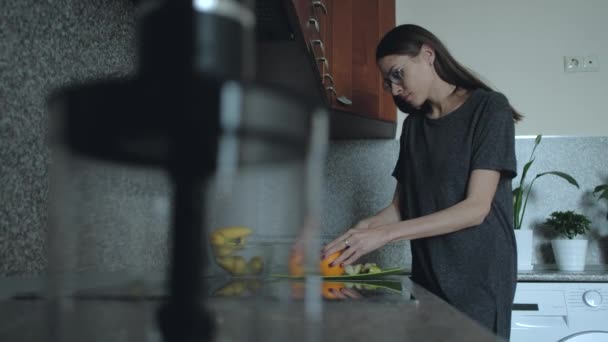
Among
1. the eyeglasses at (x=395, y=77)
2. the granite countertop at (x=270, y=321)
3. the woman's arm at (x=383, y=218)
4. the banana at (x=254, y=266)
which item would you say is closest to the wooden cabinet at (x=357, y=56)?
the eyeglasses at (x=395, y=77)

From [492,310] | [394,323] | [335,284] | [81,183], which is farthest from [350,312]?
[492,310]

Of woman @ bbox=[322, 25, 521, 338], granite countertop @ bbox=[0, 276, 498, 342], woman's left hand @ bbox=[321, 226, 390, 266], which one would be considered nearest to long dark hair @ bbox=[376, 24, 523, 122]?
woman @ bbox=[322, 25, 521, 338]

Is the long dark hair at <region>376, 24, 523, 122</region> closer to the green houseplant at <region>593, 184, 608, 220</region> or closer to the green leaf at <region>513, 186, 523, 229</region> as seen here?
the green leaf at <region>513, 186, 523, 229</region>

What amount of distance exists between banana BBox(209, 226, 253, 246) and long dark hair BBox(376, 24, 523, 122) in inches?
49.1

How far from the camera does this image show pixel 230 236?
0.92ft

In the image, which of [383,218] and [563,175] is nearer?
[383,218]

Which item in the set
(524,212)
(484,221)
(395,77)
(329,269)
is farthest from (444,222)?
(524,212)

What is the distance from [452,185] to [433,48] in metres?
0.41

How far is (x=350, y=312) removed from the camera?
58 cm

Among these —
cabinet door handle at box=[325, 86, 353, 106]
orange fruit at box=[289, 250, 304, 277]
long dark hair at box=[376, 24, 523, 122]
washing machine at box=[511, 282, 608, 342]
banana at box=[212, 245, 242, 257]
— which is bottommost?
washing machine at box=[511, 282, 608, 342]

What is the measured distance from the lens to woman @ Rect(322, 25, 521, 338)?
4.06ft

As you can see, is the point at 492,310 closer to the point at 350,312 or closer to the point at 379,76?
the point at 350,312

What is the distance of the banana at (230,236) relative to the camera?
24 cm

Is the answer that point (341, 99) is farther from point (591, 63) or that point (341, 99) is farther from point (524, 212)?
point (591, 63)
